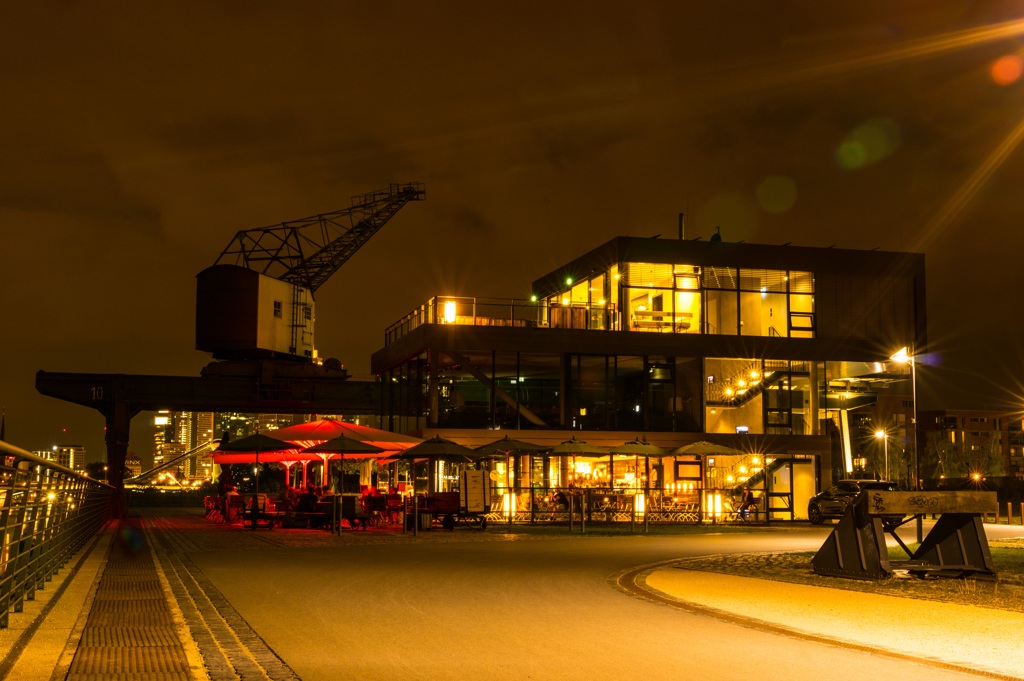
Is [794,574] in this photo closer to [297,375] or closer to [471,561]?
[471,561]

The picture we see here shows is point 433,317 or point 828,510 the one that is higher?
point 433,317

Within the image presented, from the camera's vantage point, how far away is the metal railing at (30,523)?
758 centimetres

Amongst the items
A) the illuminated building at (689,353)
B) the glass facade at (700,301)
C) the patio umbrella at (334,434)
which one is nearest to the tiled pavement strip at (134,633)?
the patio umbrella at (334,434)

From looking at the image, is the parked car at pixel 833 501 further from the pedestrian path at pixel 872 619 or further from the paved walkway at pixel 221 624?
the pedestrian path at pixel 872 619

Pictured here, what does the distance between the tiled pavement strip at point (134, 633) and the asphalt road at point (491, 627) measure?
312mm

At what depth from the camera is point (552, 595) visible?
1279 cm

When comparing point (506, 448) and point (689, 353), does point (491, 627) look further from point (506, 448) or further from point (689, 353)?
point (689, 353)

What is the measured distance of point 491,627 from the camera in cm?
1002

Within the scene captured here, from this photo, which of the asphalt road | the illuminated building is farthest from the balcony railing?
the asphalt road

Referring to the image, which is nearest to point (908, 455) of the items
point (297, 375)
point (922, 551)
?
point (297, 375)

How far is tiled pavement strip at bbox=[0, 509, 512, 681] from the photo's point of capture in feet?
24.2

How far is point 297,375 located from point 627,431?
20655 millimetres

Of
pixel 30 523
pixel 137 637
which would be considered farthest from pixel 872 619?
pixel 30 523

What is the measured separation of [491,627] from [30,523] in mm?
4034
